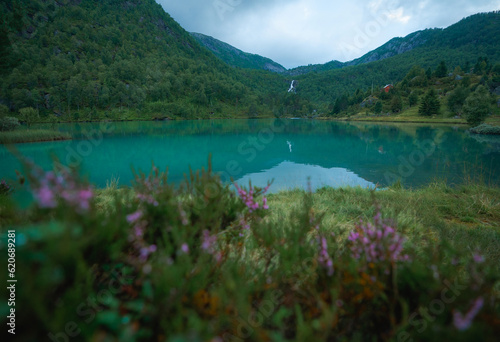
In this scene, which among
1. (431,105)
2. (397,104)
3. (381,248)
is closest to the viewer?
(381,248)

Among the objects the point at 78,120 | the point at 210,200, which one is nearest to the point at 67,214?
the point at 210,200

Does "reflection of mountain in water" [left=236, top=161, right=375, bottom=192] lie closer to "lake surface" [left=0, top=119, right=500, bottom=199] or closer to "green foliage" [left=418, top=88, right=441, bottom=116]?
"lake surface" [left=0, top=119, right=500, bottom=199]

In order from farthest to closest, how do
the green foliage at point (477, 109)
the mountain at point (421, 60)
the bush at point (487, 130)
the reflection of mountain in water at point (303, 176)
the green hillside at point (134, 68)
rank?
the mountain at point (421, 60), the green hillside at point (134, 68), the green foliage at point (477, 109), the bush at point (487, 130), the reflection of mountain in water at point (303, 176)

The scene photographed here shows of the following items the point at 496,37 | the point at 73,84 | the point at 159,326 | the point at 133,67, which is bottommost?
the point at 159,326

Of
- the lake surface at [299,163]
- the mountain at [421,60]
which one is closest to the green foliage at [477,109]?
the lake surface at [299,163]

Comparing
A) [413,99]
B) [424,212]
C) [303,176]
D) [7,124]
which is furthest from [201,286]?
[413,99]

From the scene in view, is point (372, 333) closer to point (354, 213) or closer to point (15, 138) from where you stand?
point (354, 213)

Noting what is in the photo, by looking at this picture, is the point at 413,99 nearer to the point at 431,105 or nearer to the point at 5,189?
the point at 431,105

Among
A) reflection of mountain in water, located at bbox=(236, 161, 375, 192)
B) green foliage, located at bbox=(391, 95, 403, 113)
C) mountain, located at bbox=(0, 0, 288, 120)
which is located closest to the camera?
reflection of mountain in water, located at bbox=(236, 161, 375, 192)

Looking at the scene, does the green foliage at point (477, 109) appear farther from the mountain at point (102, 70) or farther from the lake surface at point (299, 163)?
Answer: the mountain at point (102, 70)

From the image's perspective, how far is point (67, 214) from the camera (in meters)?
1.39

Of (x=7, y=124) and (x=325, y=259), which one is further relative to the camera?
(x=7, y=124)

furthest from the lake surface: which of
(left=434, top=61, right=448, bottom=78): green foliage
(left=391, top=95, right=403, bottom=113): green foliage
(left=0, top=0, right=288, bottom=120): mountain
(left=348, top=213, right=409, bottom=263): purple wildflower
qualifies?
(left=434, top=61, right=448, bottom=78): green foliage

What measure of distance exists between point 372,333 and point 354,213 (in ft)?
15.2
